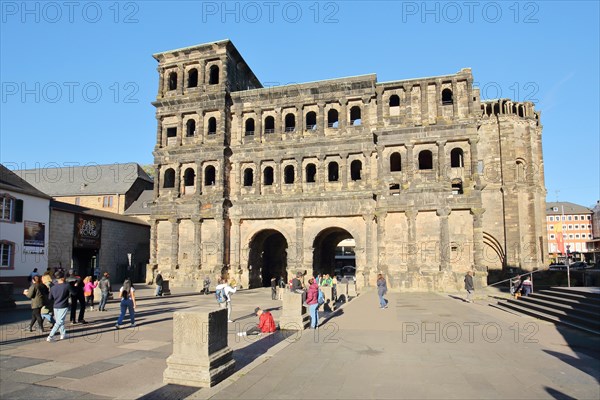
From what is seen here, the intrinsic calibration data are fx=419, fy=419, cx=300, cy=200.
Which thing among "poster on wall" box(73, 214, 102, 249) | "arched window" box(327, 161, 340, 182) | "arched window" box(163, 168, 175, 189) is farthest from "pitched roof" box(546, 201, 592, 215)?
"poster on wall" box(73, 214, 102, 249)

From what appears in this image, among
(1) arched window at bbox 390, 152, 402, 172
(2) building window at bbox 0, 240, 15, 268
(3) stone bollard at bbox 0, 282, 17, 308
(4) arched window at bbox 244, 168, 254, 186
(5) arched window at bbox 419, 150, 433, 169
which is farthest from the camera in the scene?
(4) arched window at bbox 244, 168, 254, 186

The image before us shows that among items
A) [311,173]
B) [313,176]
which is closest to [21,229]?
[311,173]

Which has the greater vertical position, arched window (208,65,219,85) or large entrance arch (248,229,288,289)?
arched window (208,65,219,85)

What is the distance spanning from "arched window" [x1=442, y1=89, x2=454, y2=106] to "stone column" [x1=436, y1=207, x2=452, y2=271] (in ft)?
27.1

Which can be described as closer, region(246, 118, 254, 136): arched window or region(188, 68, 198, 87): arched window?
region(246, 118, 254, 136): arched window

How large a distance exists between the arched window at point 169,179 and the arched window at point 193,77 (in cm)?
802

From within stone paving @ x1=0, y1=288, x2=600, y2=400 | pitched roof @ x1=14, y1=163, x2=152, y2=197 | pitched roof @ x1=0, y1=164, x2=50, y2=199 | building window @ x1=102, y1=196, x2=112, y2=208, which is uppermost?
pitched roof @ x1=14, y1=163, x2=152, y2=197

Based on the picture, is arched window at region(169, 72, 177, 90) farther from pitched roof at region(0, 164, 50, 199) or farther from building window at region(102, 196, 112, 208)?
building window at region(102, 196, 112, 208)

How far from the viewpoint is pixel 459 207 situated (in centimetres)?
2995

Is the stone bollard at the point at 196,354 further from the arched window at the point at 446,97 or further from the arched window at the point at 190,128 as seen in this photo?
the arched window at the point at 190,128

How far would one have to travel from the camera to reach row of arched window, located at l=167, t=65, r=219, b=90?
120 ft

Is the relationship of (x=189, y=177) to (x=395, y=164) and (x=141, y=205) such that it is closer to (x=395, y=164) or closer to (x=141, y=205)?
(x=395, y=164)

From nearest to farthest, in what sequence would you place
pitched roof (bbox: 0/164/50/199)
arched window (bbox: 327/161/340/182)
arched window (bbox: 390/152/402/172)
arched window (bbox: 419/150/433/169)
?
pitched roof (bbox: 0/164/50/199) < arched window (bbox: 390/152/402/172) < arched window (bbox: 419/150/433/169) < arched window (bbox: 327/161/340/182)

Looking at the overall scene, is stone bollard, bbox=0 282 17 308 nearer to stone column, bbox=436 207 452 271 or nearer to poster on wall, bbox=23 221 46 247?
poster on wall, bbox=23 221 46 247
